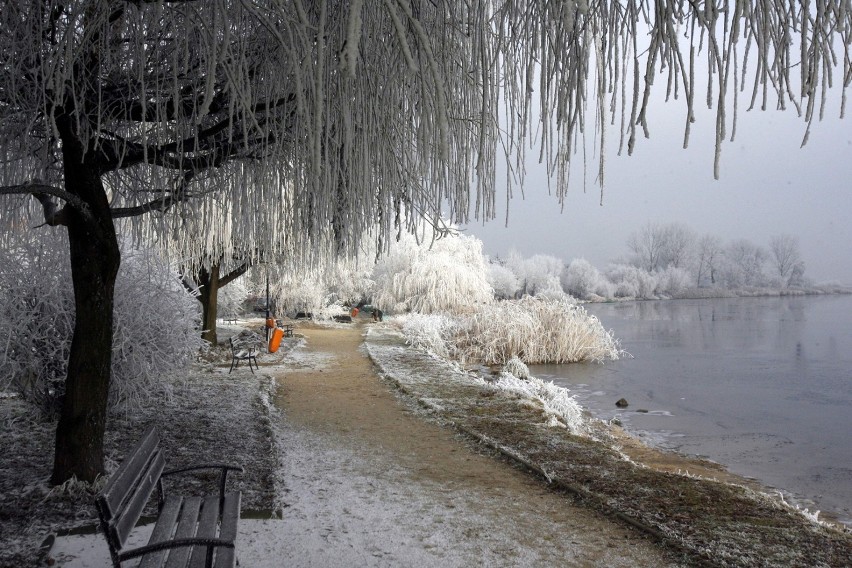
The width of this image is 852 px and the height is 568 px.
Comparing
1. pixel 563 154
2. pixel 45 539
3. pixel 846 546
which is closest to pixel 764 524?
pixel 846 546

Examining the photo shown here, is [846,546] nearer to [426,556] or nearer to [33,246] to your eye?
[426,556]

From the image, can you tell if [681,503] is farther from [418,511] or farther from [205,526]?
[205,526]

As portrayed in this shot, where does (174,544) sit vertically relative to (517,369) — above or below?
above

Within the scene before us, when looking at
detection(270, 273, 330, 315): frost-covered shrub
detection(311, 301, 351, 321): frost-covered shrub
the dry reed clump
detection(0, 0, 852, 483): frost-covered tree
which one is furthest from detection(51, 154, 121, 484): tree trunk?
detection(311, 301, 351, 321): frost-covered shrub

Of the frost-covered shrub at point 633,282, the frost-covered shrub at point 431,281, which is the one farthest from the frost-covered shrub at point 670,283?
the frost-covered shrub at point 431,281

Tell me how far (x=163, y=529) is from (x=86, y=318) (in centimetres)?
217

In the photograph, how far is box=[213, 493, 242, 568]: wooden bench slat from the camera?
3.02 metres

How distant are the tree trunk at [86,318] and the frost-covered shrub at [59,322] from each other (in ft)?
5.40

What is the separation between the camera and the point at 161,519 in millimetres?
3654

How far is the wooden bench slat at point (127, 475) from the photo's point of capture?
288 cm

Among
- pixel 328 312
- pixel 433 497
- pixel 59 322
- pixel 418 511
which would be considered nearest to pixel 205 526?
pixel 418 511

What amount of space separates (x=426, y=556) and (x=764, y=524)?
271 centimetres

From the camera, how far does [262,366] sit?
14.8 m

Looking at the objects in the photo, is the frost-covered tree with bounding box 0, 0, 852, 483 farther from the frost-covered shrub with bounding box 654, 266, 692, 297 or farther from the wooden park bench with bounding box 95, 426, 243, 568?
the frost-covered shrub with bounding box 654, 266, 692, 297
